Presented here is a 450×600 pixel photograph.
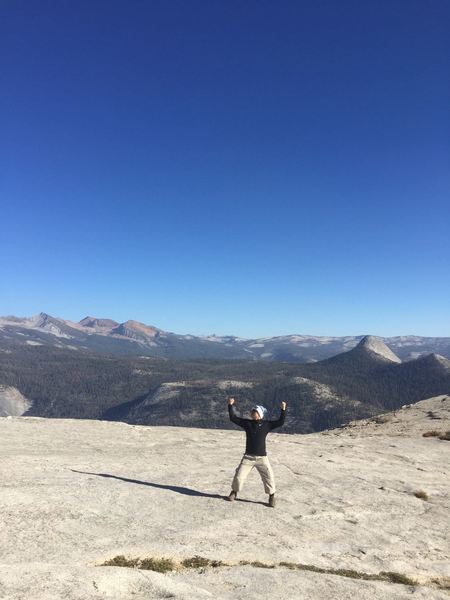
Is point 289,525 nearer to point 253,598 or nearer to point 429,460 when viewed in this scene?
point 253,598

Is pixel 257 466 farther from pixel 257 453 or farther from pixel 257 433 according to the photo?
pixel 257 433

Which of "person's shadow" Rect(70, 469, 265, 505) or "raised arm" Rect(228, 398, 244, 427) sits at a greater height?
"raised arm" Rect(228, 398, 244, 427)

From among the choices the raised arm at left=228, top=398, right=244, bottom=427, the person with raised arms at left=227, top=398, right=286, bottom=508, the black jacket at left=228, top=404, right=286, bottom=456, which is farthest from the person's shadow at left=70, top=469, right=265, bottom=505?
the raised arm at left=228, top=398, right=244, bottom=427

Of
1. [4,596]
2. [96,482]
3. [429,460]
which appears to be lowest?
[429,460]

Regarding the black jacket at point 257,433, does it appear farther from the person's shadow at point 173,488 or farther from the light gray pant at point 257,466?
the person's shadow at point 173,488

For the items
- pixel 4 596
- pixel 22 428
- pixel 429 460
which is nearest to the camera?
pixel 4 596

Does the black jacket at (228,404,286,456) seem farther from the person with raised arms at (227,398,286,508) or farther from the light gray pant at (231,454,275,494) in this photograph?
the light gray pant at (231,454,275,494)

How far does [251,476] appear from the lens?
20344 millimetres

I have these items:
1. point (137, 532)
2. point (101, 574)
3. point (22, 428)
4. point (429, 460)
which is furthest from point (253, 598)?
point (22, 428)

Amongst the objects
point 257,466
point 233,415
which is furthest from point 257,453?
point 233,415

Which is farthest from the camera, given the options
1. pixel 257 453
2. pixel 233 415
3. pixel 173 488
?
pixel 173 488

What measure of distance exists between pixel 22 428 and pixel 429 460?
2832cm

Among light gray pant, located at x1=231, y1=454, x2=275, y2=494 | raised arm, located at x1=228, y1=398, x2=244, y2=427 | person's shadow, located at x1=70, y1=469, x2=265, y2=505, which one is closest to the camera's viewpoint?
light gray pant, located at x1=231, y1=454, x2=275, y2=494

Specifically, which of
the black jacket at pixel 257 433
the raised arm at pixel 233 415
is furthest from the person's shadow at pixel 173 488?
the raised arm at pixel 233 415
